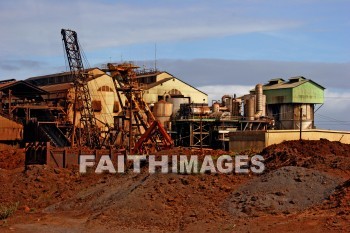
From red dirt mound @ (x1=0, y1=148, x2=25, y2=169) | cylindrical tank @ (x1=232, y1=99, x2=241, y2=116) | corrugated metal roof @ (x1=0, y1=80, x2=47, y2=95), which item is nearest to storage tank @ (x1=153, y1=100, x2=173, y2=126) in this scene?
cylindrical tank @ (x1=232, y1=99, x2=241, y2=116)

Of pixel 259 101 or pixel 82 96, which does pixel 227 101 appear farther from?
pixel 82 96

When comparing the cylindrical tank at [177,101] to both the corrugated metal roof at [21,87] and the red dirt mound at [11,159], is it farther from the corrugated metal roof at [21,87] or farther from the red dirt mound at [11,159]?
the red dirt mound at [11,159]

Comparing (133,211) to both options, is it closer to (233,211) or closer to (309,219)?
(233,211)

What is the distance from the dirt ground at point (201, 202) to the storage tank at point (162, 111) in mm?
33201

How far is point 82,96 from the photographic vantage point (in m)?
61.7

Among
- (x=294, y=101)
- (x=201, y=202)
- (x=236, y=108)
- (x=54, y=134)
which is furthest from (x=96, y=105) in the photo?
(x=201, y=202)

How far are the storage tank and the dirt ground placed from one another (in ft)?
109

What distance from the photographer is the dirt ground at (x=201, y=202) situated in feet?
69.2

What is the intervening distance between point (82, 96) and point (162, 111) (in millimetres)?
9454

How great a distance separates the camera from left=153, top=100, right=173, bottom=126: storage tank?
2484 inches

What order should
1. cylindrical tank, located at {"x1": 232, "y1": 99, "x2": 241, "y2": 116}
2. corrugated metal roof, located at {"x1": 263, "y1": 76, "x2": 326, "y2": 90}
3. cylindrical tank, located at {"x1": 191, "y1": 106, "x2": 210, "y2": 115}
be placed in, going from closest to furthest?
cylindrical tank, located at {"x1": 191, "y1": 106, "x2": 210, "y2": 115}, cylindrical tank, located at {"x1": 232, "y1": 99, "x2": 241, "y2": 116}, corrugated metal roof, located at {"x1": 263, "y1": 76, "x2": 326, "y2": 90}

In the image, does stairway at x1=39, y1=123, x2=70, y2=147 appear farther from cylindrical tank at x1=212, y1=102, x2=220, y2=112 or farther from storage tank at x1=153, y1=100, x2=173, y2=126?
cylindrical tank at x1=212, y1=102, x2=220, y2=112

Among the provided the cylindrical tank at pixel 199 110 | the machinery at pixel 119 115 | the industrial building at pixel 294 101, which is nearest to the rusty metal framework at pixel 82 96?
the machinery at pixel 119 115

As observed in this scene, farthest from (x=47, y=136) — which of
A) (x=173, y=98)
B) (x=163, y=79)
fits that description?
(x=163, y=79)
